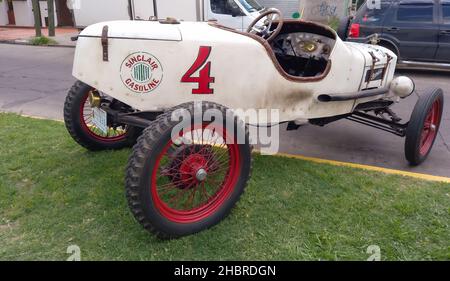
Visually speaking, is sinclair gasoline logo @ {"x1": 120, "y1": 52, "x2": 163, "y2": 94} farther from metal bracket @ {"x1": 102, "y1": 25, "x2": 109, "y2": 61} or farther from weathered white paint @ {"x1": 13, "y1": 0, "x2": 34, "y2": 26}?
weathered white paint @ {"x1": 13, "y1": 0, "x2": 34, "y2": 26}

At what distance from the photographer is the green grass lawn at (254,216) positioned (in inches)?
102

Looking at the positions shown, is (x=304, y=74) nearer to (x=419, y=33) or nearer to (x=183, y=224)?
(x=183, y=224)

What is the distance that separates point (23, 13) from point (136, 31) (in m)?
22.0

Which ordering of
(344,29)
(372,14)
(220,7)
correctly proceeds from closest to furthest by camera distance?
(344,29) → (372,14) → (220,7)

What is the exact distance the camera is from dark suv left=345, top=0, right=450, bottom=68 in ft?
26.4

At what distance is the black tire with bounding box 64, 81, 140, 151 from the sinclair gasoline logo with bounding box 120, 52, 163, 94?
1.10 metres

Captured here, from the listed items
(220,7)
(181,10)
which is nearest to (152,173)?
(220,7)

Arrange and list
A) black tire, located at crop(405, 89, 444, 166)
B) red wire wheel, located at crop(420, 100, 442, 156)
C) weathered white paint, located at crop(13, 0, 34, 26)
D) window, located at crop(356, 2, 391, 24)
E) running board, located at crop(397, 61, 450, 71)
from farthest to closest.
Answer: weathered white paint, located at crop(13, 0, 34, 26)
window, located at crop(356, 2, 391, 24)
running board, located at crop(397, 61, 450, 71)
red wire wheel, located at crop(420, 100, 442, 156)
black tire, located at crop(405, 89, 444, 166)

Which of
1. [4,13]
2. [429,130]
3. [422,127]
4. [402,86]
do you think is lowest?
[429,130]

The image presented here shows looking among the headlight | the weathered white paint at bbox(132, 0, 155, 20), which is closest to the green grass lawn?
the headlight

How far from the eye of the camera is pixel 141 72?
9.02ft

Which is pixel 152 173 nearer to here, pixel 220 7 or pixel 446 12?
pixel 446 12

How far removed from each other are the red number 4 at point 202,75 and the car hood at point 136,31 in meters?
0.20
